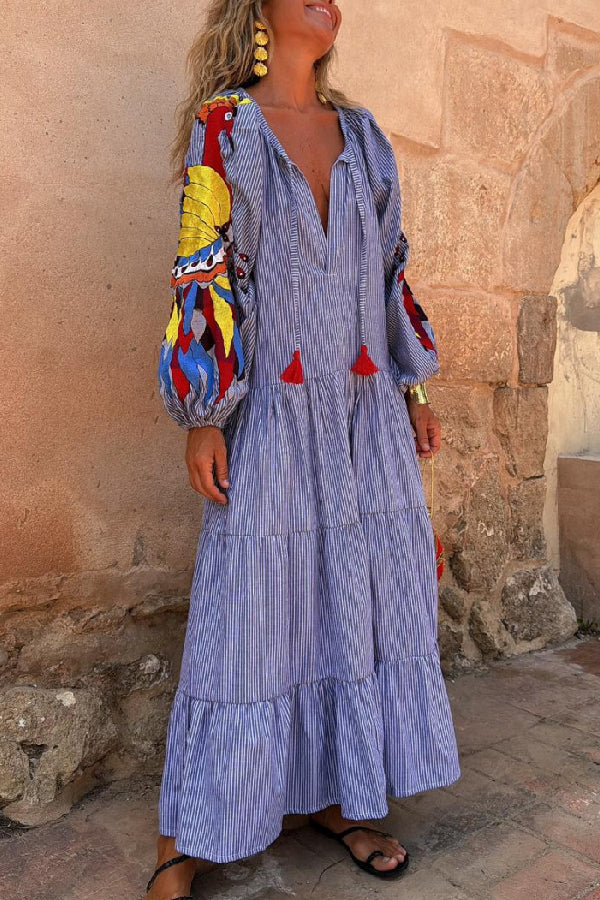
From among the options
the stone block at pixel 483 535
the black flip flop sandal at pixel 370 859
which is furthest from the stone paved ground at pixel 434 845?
the stone block at pixel 483 535

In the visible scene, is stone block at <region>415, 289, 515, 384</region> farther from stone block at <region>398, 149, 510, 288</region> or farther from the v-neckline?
the v-neckline

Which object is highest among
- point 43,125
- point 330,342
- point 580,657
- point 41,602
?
point 43,125

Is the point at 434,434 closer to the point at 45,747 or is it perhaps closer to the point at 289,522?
the point at 289,522

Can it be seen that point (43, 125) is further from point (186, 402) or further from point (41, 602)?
point (41, 602)

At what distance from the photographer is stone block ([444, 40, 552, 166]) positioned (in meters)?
3.04

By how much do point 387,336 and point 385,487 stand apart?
0.41 meters

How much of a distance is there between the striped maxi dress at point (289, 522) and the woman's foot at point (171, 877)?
0.05 metres

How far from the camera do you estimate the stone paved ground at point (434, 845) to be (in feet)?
5.90

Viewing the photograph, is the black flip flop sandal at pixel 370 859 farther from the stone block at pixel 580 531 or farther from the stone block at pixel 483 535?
the stone block at pixel 580 531

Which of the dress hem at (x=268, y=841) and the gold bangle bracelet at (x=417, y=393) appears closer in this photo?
the dress hem at (x=268, y=841)

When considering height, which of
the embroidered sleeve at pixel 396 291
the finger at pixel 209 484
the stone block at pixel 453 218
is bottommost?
the finger at pixel 209 484

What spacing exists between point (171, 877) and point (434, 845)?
25.1 inches

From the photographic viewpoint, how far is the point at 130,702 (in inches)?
91.4

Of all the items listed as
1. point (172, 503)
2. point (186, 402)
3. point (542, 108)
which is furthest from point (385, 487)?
point (542, 108)
